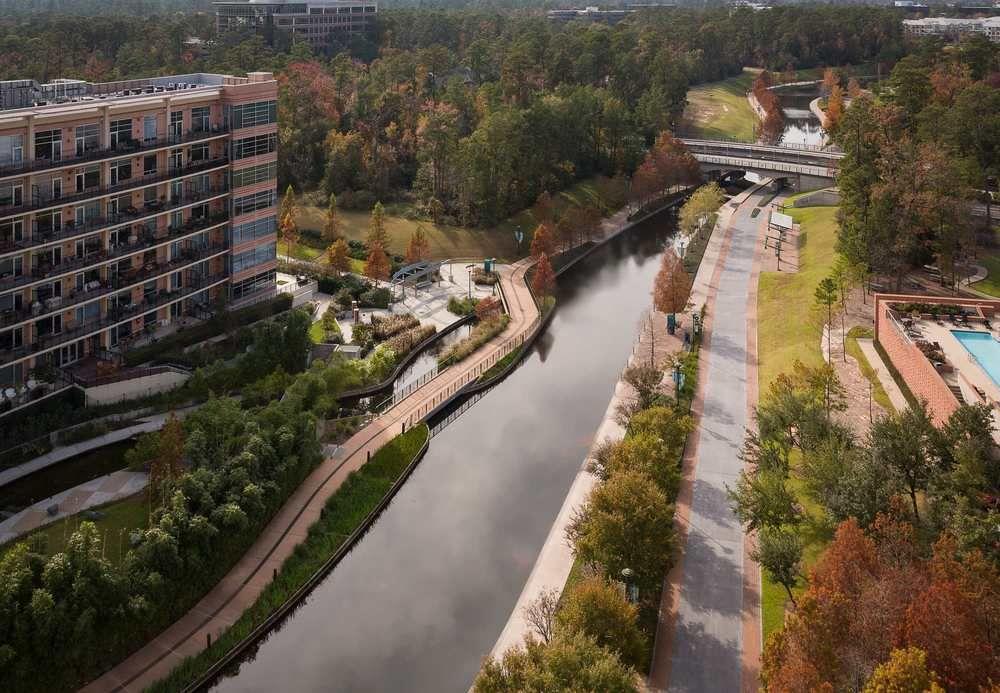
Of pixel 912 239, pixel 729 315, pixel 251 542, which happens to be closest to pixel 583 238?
pixel 729 315

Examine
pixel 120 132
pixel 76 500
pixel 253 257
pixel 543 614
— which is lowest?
pixel 543 614

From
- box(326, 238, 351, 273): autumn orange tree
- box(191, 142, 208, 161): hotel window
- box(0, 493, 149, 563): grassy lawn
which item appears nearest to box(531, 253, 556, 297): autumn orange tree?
box(326, 238, 351, 273): autumn orange tree

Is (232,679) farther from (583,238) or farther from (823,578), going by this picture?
(583,238)

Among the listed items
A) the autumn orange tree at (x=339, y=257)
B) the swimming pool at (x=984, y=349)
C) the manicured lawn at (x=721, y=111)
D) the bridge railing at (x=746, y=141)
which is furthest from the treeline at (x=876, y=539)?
the manicured lawn at (x=721, y=111)

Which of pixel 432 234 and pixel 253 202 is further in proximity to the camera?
pixel 432 234

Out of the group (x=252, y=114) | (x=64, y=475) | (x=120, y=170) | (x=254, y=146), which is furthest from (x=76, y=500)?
(x=252, y=114)

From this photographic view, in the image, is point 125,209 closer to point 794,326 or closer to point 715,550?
point 715,550

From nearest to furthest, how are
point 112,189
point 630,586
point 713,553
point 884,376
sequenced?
point 630,586 < point 713,553 < point 112,189 < point 884,376
